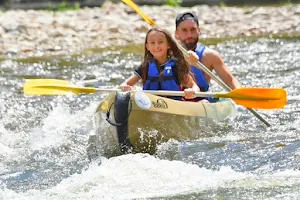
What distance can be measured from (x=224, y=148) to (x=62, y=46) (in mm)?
7741

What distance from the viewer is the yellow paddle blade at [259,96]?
6.50 m

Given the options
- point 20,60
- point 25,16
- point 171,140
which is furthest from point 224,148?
point 25,16

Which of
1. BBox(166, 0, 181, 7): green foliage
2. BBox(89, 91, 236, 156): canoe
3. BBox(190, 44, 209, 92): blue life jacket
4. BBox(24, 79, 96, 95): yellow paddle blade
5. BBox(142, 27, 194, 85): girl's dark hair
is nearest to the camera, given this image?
BBox(89, 91, 236, 156): canoe

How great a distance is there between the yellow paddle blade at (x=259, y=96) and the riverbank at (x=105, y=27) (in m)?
7.05

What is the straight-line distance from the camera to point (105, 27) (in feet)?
49.1

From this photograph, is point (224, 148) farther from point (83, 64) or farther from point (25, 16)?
point (25, 16)

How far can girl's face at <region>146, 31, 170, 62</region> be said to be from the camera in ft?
21.3

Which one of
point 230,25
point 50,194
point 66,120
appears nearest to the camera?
point 50,194

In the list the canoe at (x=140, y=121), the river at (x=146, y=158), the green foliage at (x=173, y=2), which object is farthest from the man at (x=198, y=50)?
the green foliage at (x=173, y=2)

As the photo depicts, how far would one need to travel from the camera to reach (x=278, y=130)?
23.1ft

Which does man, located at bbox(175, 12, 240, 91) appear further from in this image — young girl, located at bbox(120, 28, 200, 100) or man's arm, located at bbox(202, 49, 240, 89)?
young girl, located at bbox(120, 28, 200, 100)

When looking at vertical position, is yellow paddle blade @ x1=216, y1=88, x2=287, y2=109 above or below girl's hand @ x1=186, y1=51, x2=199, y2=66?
below

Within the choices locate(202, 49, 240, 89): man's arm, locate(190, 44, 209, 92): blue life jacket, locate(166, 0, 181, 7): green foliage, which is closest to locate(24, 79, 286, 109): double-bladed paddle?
locate(190, 44, 209, 92): blue life jacket

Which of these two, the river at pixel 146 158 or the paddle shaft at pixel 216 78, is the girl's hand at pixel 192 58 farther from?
the river at pixel 146 158
